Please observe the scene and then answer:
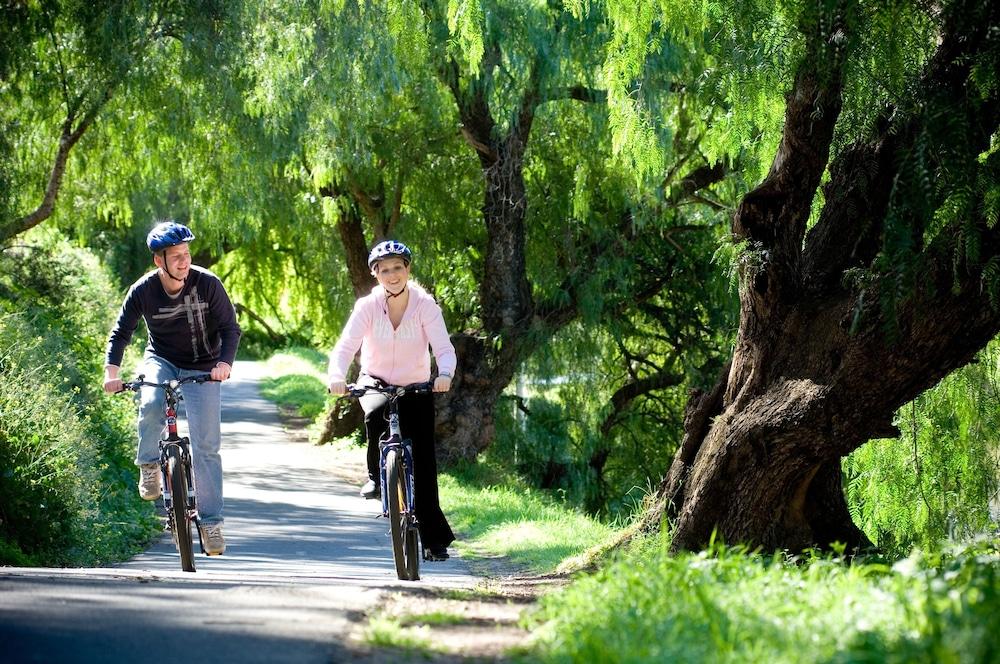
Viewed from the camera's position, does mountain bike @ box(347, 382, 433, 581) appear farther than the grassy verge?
No

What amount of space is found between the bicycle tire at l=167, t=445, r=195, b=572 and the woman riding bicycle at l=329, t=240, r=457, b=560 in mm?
1154

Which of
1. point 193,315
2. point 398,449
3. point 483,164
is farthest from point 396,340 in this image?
point 483,164

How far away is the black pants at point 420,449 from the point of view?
8.59 metres

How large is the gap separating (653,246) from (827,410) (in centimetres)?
1151

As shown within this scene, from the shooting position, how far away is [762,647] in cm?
454

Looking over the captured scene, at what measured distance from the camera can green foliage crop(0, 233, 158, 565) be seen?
9.86 metres

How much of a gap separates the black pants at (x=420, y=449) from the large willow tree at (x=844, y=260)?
174 cm

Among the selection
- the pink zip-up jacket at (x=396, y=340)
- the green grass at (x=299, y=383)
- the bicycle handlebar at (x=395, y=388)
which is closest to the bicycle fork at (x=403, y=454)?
the bicycle handlebar at (x=395, y=388)

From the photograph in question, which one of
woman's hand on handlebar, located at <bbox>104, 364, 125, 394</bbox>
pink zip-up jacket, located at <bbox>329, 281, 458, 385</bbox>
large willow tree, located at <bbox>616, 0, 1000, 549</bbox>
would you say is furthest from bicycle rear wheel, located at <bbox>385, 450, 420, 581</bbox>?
large willow tree, located at <bbox>616, 0, 1000, 549</bbox>

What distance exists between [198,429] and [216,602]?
258 cm

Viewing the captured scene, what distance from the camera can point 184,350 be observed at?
340 inches

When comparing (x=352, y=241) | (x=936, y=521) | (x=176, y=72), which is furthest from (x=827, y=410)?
(x=352, y=241)

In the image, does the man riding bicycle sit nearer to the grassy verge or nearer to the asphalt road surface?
the asphalt road surface

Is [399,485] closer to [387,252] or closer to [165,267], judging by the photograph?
[387,252]
